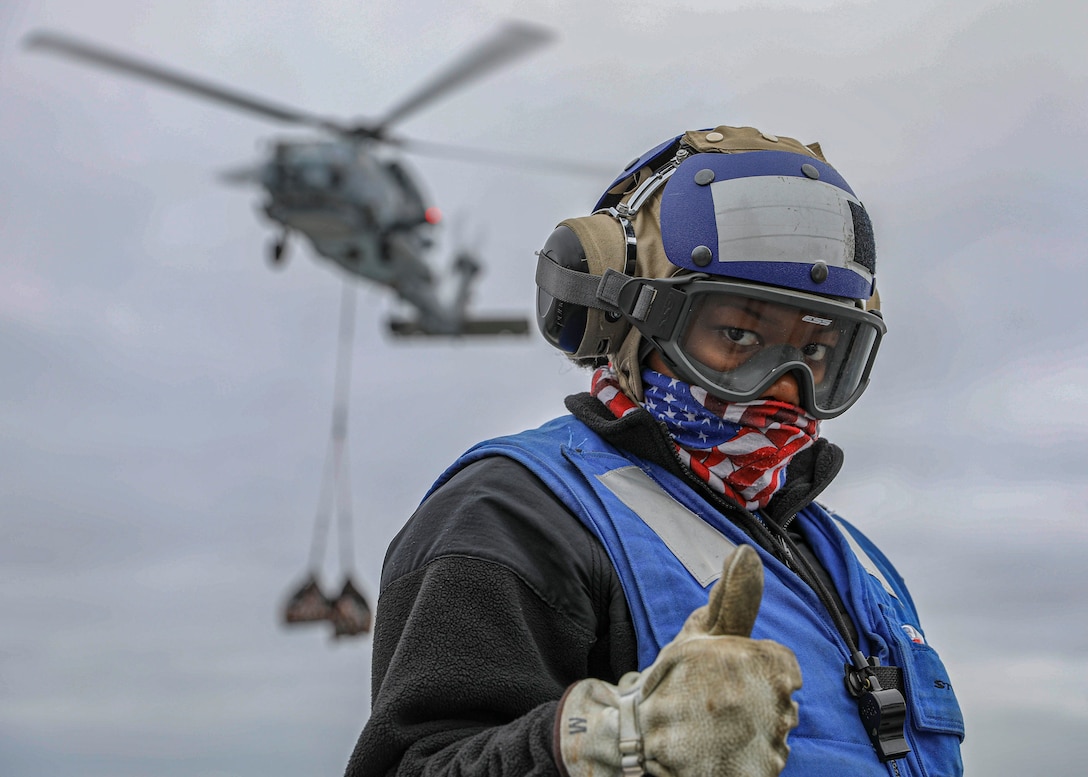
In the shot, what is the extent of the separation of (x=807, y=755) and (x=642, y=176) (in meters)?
1.45

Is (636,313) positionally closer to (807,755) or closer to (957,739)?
(807,755)

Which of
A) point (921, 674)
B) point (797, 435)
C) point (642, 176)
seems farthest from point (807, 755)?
point (642, 176)

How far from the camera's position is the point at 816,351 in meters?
2.69

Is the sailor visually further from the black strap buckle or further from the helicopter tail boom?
the helicopter tail boom

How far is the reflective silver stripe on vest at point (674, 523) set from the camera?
227 cm

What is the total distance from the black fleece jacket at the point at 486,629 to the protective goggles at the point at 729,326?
47 cm

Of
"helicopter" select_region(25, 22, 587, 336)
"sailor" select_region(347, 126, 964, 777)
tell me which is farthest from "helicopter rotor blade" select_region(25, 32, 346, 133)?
"sailor" select_region(347, 126, 964, 777)

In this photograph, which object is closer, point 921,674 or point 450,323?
point 921,674

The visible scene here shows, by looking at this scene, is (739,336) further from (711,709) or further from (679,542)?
A: (711,709)

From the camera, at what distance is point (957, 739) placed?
2572 millimetres

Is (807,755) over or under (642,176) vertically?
under

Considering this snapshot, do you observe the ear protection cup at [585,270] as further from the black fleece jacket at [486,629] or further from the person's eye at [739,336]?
the black fleece jacket at [486,629]

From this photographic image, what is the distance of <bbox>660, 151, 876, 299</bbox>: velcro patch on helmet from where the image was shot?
101 inches

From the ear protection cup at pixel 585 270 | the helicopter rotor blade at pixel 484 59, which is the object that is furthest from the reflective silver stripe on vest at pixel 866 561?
A: the helicopter rotor blade at pixel 484 59
